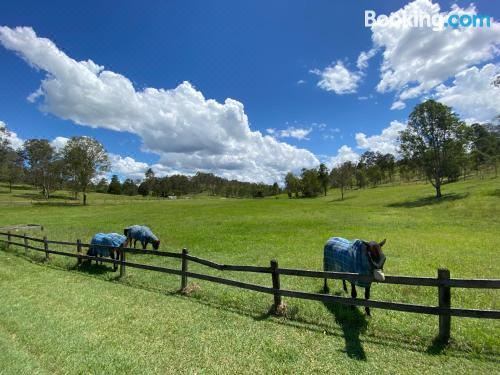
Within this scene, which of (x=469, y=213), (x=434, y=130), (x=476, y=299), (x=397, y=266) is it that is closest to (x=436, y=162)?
(x=434, y=130)

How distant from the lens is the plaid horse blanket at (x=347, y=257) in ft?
24.5

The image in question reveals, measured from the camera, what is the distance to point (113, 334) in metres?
6.59

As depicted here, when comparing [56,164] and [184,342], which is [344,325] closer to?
[184,342]

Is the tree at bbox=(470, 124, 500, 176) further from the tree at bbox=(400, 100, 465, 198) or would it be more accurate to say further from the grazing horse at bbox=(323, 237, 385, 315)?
the grazing horse at bbox=(323, 237, 385, 315)

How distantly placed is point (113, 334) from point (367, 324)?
236 inches

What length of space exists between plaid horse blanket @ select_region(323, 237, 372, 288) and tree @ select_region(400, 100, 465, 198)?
137ft

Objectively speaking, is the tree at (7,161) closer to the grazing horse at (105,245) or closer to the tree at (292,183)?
the grazing horse at (105,245)

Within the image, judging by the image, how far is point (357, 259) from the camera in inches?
304

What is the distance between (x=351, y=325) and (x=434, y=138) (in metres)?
45.6

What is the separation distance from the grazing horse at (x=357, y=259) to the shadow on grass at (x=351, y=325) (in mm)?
410

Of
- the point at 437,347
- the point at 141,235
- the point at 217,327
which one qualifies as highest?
the point at 141,235

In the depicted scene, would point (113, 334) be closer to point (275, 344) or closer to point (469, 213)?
point (275, 344)

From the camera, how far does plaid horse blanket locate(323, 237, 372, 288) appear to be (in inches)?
294

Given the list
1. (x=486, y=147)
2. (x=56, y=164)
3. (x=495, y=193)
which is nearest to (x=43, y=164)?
(x=56, y=164)
